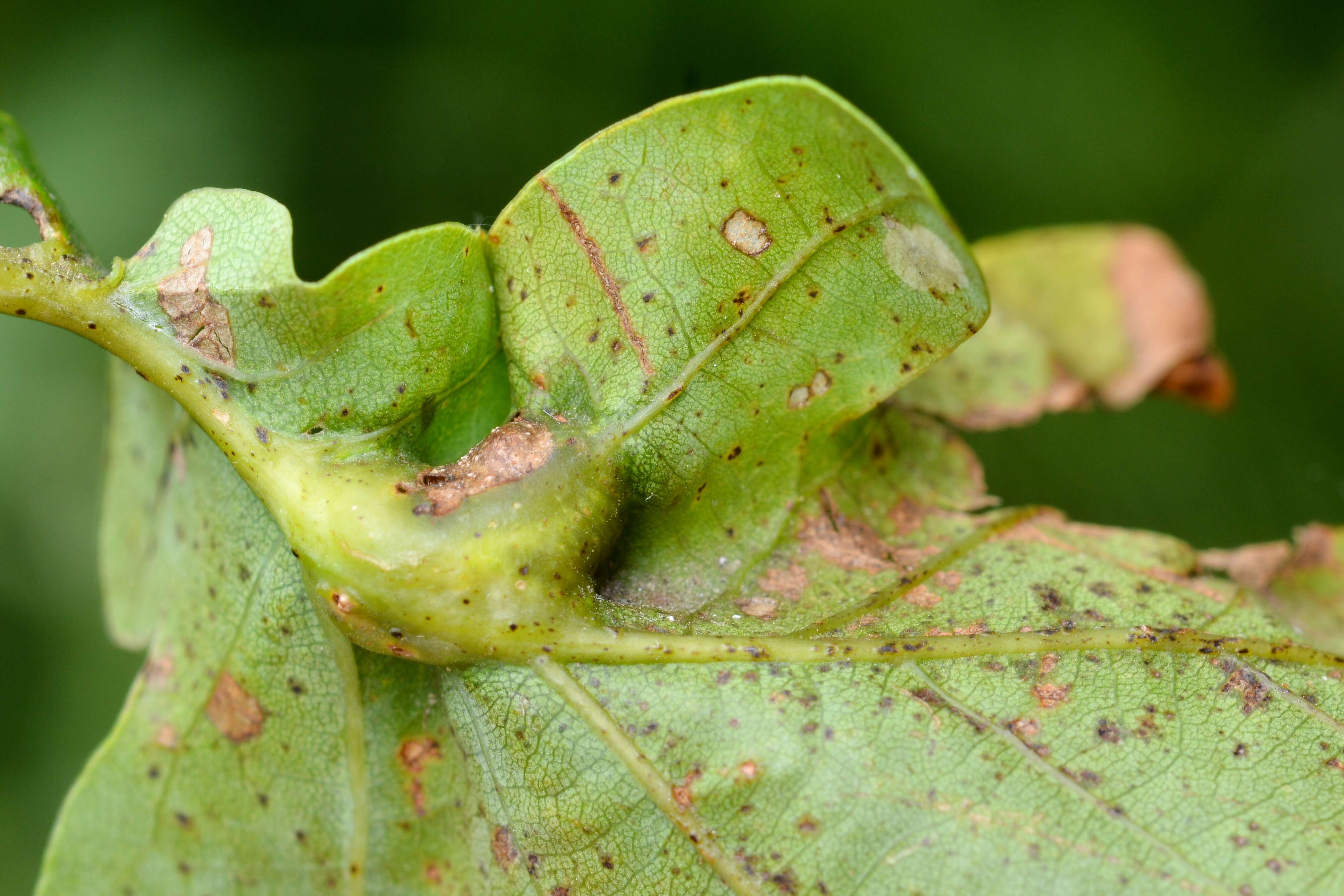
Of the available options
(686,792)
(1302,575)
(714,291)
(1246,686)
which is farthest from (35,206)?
(1302,575)

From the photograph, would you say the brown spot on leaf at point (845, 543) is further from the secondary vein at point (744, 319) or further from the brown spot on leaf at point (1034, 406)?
the brown spot on leaf at point (1034, 406)

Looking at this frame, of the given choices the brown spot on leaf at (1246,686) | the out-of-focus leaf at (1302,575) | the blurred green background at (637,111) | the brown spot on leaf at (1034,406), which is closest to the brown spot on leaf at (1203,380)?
the brown spot on leaf at (1034,406)

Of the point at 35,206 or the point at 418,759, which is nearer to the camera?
the point at 35,206

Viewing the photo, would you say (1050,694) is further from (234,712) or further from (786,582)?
(234,712)

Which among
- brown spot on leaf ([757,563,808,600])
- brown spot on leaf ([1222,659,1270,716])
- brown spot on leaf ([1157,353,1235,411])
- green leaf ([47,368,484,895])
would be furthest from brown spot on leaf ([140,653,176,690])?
brown spot on leaf ([1157,353,1235,411])

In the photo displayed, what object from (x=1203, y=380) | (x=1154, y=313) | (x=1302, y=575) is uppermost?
(x=1154, y=313)

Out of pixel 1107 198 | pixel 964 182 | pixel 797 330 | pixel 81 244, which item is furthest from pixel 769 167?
pixel 1107 198

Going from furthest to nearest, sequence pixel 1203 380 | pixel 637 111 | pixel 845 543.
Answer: pixel 637 111 → pixel 1203 380 → pixel 845 543

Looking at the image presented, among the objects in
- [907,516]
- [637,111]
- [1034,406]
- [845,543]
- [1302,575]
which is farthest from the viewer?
[637,111]
